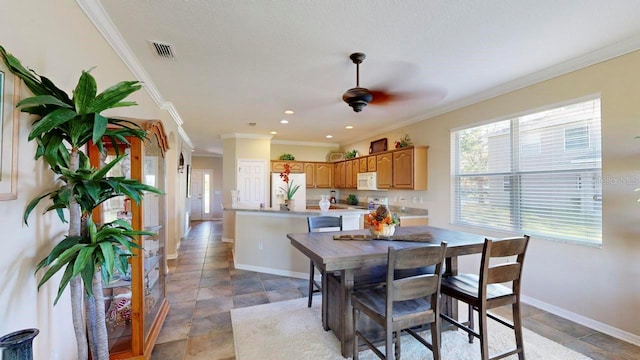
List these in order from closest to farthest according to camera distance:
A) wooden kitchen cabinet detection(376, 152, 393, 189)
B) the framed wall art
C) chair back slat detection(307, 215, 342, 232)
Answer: the framed wall art
chair back slat detection(307, 215, 342, 232)
wooden kitchen cabinet detection(376, 152, 393, 189)

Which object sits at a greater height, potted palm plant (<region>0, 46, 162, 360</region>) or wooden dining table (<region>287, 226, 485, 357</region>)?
potted palm plant (<region>0, 46, 162, 360</region>)

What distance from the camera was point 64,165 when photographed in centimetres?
141

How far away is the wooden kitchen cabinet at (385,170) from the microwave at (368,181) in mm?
126

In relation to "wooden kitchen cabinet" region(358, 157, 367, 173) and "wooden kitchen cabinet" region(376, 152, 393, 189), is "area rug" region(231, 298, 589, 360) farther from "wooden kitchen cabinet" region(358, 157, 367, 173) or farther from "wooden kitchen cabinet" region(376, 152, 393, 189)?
"wooden kitchen cabinet" region(358, 157, 367, 173)

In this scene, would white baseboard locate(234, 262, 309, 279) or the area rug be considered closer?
the area rug

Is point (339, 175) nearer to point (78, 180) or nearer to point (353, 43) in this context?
point (353, 43)

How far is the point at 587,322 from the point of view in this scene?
9.05ft

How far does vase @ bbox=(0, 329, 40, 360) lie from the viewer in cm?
107

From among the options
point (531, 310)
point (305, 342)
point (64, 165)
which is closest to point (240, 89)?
point (64, 165)

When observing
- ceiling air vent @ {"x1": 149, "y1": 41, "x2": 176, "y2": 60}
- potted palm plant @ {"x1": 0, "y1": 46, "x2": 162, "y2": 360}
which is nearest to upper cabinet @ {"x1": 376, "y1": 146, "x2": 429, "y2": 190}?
ceiling air vent @ {"x1": 149, "y1": 41, "x2": 176, "y2": 60}

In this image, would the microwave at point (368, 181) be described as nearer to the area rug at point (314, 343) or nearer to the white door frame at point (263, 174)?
the white door frame at point (263, 174)

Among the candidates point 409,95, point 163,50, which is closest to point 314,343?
point 409,95

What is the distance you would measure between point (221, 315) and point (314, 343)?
115 cm

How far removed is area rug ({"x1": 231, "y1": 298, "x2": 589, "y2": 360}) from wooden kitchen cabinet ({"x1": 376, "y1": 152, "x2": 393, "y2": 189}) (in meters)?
3.10
